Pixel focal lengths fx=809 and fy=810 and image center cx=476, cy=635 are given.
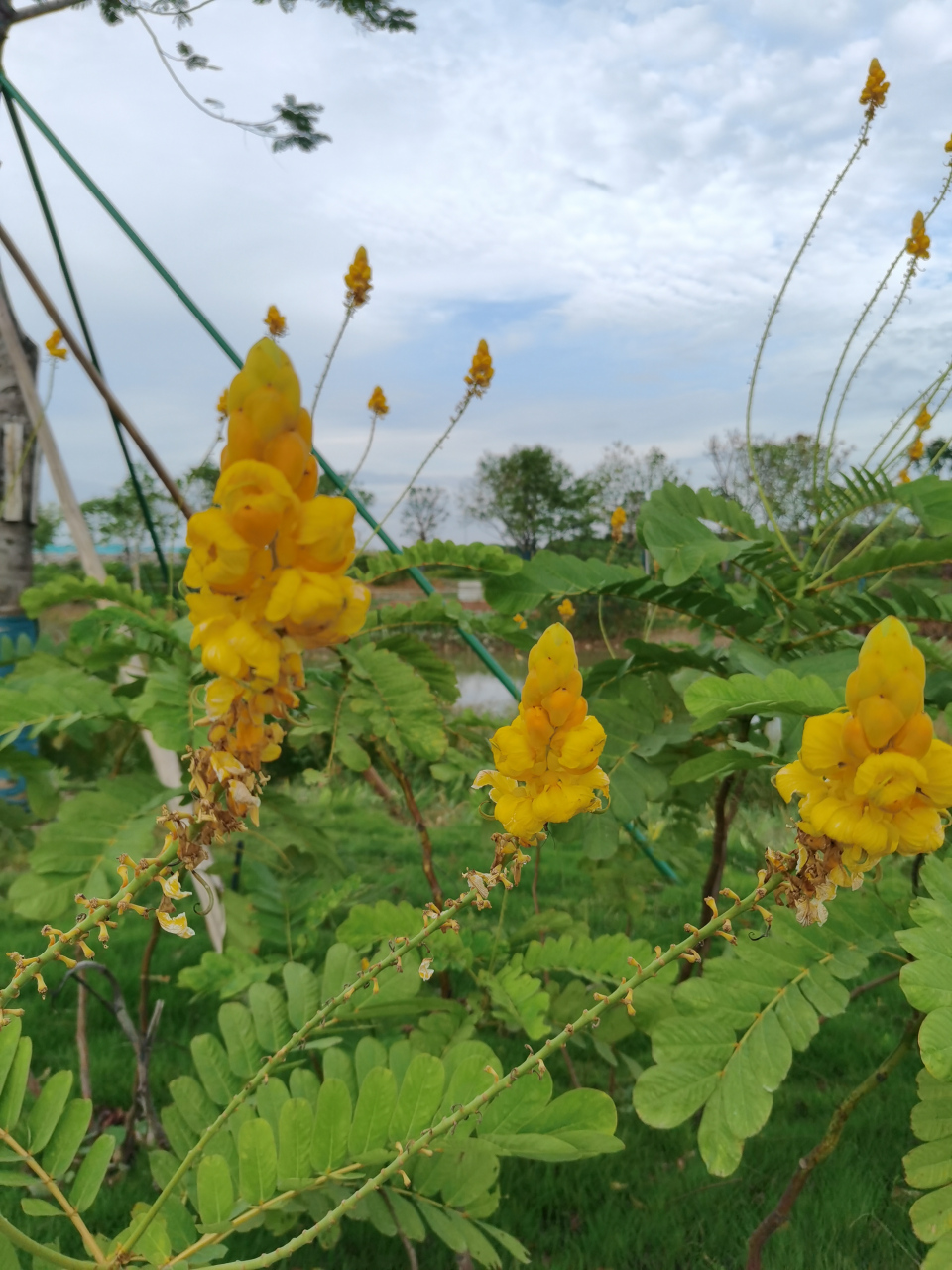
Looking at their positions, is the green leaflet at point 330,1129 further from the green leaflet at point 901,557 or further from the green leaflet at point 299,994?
the green leaflet at point 901,557

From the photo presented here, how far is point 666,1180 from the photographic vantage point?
1.62 metres

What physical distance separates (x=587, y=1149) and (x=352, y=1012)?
417 mm

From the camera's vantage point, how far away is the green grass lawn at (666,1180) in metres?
1.44

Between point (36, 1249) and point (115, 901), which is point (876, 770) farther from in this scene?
point (36, 1249)

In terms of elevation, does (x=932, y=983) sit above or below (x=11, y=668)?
below

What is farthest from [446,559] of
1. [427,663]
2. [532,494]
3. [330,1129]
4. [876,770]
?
[532,494]

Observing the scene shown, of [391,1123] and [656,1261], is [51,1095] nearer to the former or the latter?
[391,1123]

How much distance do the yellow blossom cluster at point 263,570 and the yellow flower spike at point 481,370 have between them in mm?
2351

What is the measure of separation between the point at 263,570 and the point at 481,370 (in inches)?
94.5

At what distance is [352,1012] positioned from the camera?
1188 mm

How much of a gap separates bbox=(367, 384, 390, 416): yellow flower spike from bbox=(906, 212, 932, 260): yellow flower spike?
180 centimetres

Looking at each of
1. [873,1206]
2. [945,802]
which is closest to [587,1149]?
[945,802]

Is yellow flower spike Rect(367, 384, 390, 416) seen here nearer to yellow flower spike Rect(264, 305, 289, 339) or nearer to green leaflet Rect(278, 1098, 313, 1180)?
yellow flower spike Rect(264, 305, 289, 339)

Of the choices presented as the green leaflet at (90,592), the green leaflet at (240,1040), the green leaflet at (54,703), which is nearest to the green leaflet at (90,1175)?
the green leaflet at (240,1040)
